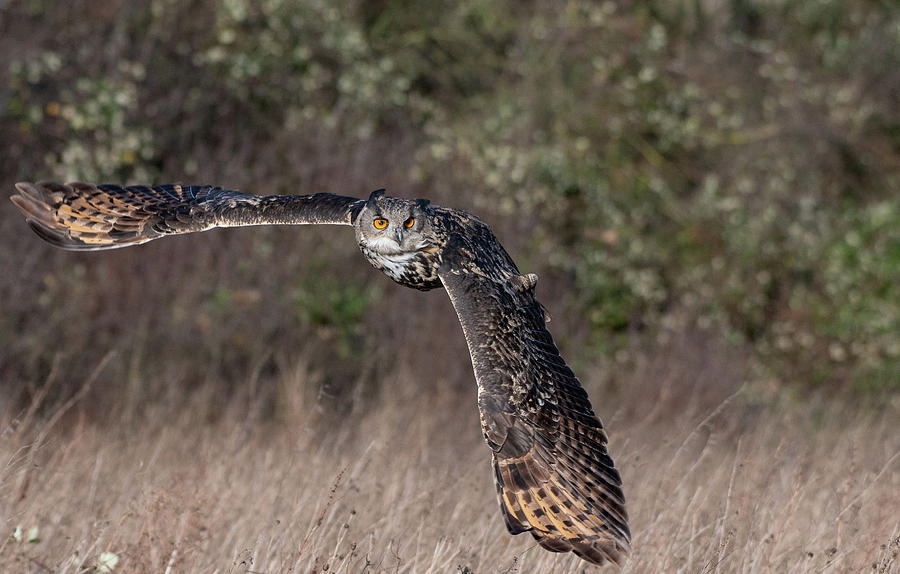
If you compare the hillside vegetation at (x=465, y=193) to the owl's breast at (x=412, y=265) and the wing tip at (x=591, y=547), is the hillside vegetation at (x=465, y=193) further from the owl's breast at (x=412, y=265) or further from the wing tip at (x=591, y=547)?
the wing tip at (x=591, y=547)

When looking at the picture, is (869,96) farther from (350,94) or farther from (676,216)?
(350,94)

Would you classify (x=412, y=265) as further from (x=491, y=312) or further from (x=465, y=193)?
(x=465, y=193)

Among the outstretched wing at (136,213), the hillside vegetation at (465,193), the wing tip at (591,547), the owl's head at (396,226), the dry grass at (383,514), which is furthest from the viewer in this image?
the hillside vegetation at (465,193)

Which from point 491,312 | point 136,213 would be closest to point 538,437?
point 491,312

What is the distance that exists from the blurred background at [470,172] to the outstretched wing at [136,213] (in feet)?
13.3

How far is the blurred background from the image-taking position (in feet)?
34.3

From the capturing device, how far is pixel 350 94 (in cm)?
1286

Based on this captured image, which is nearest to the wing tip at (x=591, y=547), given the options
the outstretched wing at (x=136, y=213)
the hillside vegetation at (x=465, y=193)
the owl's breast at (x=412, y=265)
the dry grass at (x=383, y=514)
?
the dry grass at (x=383, y=514)

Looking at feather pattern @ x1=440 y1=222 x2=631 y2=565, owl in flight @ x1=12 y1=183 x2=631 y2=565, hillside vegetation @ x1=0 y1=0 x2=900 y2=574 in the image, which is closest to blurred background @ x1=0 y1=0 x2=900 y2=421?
hillside vegetation @ x1=0 y1=0 x2=900 y2=574

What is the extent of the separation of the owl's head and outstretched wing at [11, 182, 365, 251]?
0.67 feet

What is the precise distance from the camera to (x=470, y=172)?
1268 cm

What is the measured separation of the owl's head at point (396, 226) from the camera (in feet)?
16.1

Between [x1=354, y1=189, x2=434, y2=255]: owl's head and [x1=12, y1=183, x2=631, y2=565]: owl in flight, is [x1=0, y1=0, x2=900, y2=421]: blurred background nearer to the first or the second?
[x1=12, y1=183, x2=631, y2=565]: owl in flight

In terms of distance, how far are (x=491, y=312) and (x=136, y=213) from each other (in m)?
2.12
